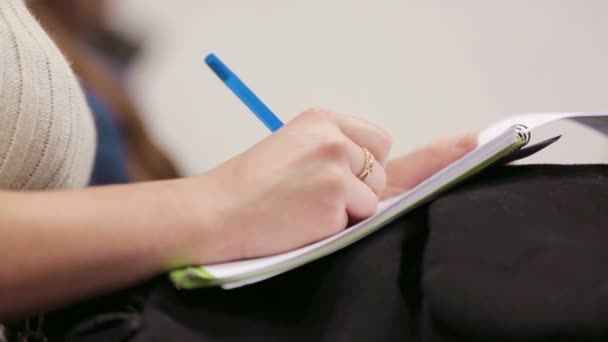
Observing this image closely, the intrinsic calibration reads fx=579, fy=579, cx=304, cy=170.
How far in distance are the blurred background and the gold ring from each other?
1.50 feet

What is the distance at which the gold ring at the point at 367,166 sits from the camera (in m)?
0.40

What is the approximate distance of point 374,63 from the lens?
0.91 meters

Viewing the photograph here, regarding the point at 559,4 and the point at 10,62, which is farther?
the point at 559,4

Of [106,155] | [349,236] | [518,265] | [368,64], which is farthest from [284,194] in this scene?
[368,64]

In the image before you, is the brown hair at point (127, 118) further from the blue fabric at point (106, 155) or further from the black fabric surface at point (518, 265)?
the black fabric surface at point (518, 265)

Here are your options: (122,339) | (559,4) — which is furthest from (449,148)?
(559,4)

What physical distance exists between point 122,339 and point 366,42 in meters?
0.71

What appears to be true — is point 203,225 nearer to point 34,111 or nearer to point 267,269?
point 267,269

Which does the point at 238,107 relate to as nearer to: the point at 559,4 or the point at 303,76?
the point at 303,76

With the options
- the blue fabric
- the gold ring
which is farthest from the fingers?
the blue fabric

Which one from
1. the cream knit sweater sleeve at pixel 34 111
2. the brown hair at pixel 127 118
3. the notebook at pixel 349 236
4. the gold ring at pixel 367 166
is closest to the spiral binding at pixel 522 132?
the notebook at pixel 349 236

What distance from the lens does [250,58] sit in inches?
37.9

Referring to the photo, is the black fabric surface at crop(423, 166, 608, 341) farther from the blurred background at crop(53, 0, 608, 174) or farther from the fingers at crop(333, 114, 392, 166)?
the blurred background at crop(53, 0, 608, 174)

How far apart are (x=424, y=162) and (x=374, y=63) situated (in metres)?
0.43
